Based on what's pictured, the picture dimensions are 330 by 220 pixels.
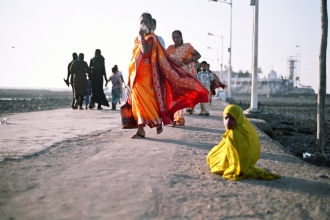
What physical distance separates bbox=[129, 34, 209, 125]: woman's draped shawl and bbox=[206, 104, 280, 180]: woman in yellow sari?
2256 mm

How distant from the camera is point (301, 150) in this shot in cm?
780

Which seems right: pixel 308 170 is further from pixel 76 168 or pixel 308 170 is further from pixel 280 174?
pixel 76 168

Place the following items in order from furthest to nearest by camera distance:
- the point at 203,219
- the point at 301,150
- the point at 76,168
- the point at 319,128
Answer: the point at 301,150 → the point at 319,128 → the point at 76,168 → the point at 203,219

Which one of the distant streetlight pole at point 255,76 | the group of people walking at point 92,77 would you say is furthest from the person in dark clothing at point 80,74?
the distant streetlight pole at point 255,76

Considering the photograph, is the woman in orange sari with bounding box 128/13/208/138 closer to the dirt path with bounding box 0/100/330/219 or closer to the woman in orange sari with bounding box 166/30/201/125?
the dirt path with bounding box 0/100/330/219

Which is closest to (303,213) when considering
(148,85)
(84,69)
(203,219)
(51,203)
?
(203,219)

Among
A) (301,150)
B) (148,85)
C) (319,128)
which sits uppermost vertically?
(148,85)

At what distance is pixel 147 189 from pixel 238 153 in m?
0.93

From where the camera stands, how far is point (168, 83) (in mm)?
6047

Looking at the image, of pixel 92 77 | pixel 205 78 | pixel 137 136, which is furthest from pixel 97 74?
pixel 137 136

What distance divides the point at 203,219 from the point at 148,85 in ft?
11.5

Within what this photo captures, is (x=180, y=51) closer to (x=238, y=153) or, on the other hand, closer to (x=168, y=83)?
(x=168, y=83)

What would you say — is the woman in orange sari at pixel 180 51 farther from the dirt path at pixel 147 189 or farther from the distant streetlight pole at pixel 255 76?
the distant streetlight pole at pixel 255 76

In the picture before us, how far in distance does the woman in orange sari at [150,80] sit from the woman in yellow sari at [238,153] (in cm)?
213
